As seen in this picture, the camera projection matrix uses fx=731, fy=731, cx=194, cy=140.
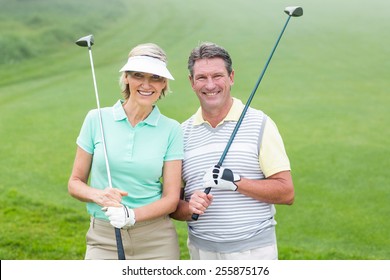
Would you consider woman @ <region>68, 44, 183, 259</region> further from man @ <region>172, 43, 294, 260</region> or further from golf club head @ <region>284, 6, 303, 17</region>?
golf club head @ <region>284, 6, 303, 17</region>

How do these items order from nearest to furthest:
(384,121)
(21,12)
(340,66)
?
(384,121) → (340,66) → (21,12)

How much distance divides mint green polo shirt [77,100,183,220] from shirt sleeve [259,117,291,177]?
0.27 meters

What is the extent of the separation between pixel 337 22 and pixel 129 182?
11263mm

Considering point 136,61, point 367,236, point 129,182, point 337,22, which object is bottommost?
point 367,236

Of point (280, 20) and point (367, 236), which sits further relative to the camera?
point (280, 20)

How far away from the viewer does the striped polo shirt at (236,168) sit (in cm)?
240

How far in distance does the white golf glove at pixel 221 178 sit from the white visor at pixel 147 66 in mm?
329

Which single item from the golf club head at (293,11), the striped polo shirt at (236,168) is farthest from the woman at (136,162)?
the golf club head at (293,11)

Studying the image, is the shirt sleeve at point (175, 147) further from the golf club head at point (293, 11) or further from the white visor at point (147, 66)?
the golf club head at point (293, 11)

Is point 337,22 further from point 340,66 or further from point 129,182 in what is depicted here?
point 129,182

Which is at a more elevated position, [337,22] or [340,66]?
[337,22]

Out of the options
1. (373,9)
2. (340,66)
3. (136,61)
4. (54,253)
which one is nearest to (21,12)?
(340,66)

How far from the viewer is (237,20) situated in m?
12.9

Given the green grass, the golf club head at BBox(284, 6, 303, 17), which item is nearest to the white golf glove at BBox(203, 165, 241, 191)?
the golf club head at BBox(284, 6, 303, 17)
